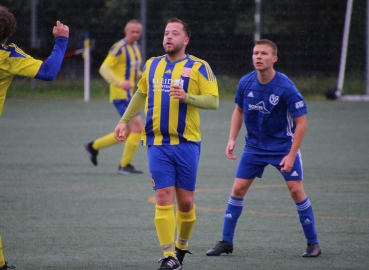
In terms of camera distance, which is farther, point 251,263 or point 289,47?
point 289,47

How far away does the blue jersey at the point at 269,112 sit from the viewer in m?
6.30

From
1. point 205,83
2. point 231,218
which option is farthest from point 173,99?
point 231,218

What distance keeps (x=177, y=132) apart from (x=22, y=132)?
37.6 feet

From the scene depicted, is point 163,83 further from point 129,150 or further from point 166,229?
point 129,150

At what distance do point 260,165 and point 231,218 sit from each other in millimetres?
518

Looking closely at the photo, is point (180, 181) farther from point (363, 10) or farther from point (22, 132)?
point (363, 10)

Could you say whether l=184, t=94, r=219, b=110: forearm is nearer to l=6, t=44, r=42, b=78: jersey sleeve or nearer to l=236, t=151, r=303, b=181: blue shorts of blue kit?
l=236, t=151, r=303, b=181: blue shorts of blue kit

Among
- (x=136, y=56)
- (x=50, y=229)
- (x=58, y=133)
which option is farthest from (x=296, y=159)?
(x=58, y=133)

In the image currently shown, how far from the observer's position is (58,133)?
54.4 ft

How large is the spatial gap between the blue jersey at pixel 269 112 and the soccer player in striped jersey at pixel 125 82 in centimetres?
495

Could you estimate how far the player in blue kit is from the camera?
627 centimetres

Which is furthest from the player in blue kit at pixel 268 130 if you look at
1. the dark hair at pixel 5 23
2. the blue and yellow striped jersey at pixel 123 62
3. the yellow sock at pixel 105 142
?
the blue and yellow striped jersey at pixel 123 62

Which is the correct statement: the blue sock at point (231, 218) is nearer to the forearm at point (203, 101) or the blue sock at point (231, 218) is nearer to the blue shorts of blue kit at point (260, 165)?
the blue shorts of blue kit at point (260, 165)

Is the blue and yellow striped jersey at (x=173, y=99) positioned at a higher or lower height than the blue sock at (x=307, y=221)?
higher
